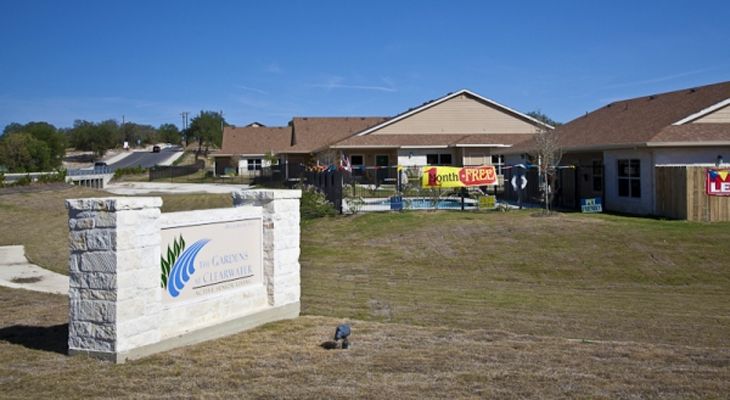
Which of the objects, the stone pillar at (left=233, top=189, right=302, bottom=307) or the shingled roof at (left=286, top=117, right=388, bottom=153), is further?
the shingled roof at (left=286, top=117, right=388, bottom=153)

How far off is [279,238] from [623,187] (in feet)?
62.3

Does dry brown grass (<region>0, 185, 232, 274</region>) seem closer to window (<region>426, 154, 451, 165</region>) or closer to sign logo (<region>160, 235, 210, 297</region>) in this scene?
sign logo (<region>160, 235, 210, 297</region>)

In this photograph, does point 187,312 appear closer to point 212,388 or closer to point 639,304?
point 212,388

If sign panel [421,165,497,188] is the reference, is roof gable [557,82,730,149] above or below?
above

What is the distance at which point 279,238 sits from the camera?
9594 mm

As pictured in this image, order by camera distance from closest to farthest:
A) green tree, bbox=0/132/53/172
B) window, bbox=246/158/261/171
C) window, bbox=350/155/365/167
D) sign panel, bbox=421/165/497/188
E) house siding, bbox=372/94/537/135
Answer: sign panel, bbox=421/165/497/188
window, bbox=350/155/365/167
house siding, bbox=372/94/537/135
window, bbox=246/158/261/171
green tree, bbox=0/132/53/172

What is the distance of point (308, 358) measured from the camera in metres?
7.50

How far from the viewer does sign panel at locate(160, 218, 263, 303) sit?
795cm

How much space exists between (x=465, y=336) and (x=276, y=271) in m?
2.59

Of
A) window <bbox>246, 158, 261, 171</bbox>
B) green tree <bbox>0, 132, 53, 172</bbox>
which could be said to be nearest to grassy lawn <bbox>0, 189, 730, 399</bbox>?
window <bbox>246, 158, 261, 171</bbox>

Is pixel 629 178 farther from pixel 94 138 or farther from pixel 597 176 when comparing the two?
pixel 94 138

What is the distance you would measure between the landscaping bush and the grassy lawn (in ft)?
2.23

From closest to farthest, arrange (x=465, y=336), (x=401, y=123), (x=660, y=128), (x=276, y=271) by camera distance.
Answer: (x=465, y=336) → (x=276, y=271) → (x=660, y=128) → (x=401, y=123)

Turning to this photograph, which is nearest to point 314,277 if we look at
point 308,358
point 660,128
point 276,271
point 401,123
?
point 276,271
